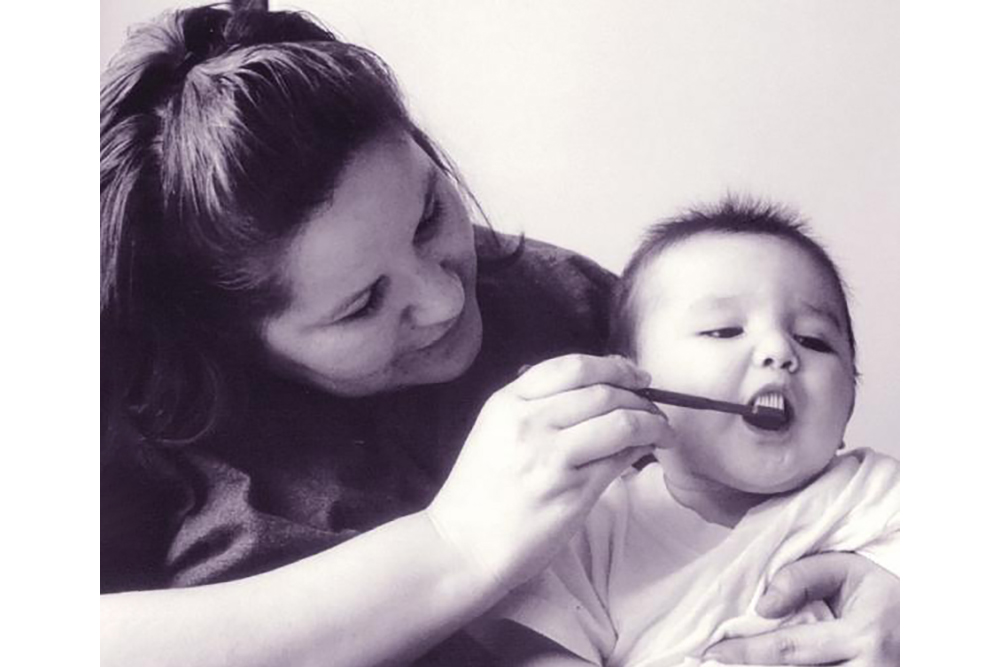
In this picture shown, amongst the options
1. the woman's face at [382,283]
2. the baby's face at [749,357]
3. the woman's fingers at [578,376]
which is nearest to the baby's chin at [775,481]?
the baby's face at [749,357]

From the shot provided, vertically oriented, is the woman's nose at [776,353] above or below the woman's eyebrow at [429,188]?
below

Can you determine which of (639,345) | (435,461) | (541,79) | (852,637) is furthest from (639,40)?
(852,637)

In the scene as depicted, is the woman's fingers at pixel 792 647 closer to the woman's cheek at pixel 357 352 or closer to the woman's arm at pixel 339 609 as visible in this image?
the woman's arm at pixel 339 609

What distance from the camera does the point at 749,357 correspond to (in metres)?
0.95

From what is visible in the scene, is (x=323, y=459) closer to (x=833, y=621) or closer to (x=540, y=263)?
(x=540, y=263)

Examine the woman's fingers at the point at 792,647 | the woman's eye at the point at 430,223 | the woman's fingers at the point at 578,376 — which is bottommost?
the woman's fingers at the point at 792,647

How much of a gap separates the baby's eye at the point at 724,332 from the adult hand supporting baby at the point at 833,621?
0.57 feet

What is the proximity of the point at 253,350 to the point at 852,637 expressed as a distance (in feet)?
1.63

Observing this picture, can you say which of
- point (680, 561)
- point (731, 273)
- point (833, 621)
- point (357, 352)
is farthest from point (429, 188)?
point (833, 621)

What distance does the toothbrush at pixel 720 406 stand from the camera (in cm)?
95

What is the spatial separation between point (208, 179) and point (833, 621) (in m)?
0.57

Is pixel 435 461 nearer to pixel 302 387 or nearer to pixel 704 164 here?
pixel 302 387

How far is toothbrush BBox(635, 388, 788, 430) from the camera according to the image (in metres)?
0.95

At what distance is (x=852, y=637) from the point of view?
949 millimetres
